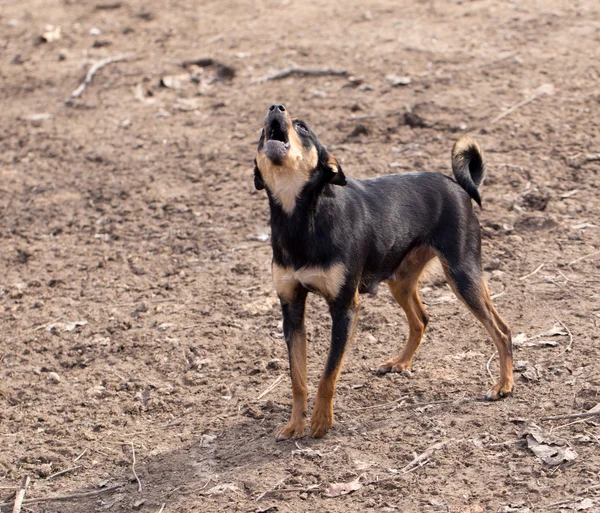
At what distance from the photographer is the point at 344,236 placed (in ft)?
17.5

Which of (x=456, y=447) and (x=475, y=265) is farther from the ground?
(x=475, y=265)

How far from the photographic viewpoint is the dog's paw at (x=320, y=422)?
5410 mm

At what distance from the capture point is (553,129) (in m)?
9.20

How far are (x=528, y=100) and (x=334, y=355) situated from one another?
18.3 feet

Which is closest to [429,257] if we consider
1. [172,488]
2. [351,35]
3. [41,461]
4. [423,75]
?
[172,488]

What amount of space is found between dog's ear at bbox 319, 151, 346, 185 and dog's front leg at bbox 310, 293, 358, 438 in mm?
712

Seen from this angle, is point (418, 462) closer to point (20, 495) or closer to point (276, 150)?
point (276, 150)

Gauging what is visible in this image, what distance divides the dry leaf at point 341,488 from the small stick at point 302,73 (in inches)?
276

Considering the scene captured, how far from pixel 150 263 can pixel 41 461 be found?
2730 mm

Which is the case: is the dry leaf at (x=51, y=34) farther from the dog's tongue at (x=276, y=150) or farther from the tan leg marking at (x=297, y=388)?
the tan leg marking at (x=297, y=388)

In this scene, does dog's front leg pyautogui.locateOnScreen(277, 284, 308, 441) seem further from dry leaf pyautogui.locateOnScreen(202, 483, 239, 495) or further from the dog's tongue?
the dog's tongue

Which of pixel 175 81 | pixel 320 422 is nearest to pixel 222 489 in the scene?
pixel 320 422

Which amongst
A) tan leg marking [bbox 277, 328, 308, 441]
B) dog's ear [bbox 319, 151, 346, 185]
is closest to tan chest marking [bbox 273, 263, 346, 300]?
tan leg marking [bbox 277, 328, 308, 441]

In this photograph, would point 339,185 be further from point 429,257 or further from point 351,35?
point 351,35
